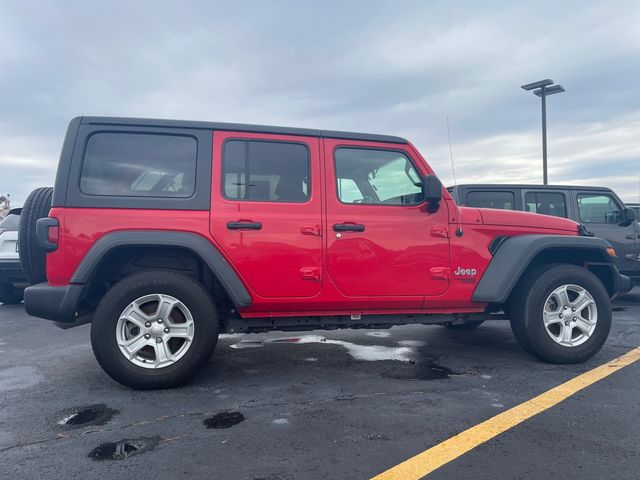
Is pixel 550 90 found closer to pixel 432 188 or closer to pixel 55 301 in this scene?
pixel 432 188

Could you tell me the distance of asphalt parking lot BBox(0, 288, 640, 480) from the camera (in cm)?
248

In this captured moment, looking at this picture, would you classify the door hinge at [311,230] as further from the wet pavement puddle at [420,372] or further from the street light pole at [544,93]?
the street light pole at [544,93]

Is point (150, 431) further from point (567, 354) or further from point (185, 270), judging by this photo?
point (567, 354)

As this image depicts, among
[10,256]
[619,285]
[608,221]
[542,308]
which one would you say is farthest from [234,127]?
[608,221]

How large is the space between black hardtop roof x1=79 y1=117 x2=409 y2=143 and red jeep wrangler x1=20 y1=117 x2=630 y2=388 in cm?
1

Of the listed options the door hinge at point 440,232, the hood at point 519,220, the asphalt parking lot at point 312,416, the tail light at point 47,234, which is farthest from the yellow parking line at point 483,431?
the tail light at point 47,234

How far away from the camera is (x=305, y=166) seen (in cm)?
416

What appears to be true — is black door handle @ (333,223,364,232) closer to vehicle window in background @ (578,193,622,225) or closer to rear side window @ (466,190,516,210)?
rear side window @ (466,190,516,210)

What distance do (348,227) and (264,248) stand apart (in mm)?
709

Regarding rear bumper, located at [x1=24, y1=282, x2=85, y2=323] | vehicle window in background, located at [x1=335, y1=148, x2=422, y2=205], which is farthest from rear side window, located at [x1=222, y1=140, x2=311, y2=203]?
rear bumper, located at [x1=24, y1=282, x2=85, y2=323]

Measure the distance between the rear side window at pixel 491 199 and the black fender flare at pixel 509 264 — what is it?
3.02m

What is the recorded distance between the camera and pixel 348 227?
4.05 m

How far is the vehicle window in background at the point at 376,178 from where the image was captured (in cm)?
423

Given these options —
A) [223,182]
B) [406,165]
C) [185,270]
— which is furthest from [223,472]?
[406,165]
